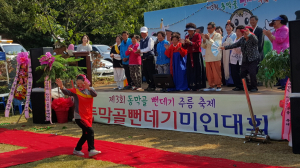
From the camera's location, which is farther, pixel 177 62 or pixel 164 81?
pixel 177 62

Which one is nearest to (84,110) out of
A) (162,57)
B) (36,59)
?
(162,57)

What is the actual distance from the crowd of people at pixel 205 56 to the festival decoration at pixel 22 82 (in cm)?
242

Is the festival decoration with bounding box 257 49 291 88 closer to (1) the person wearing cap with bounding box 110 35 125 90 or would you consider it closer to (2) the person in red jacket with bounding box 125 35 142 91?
(2) the person in red jacket with bounding box 125 35 142 91

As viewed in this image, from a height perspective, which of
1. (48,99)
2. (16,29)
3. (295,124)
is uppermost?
(16,29)

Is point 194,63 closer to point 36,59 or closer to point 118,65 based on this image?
point 118,65

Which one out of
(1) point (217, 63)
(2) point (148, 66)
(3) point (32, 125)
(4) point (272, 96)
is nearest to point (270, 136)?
(4) point (272, 96)

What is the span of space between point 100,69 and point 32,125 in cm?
706

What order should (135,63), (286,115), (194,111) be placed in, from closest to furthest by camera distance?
(286,115)
(194,111)
(135,63)

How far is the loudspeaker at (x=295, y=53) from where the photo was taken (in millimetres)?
4930

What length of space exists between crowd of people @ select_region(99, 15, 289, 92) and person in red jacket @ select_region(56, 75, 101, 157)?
8.45 ft

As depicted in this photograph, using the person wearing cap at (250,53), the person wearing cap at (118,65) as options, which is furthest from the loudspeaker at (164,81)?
the person wearing cap at (118,65)

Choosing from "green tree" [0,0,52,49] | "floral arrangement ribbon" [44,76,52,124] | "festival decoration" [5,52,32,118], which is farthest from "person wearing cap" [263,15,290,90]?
"green tree" [0,0,52,49]

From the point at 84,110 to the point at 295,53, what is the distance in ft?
11.0

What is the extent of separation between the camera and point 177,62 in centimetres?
764
